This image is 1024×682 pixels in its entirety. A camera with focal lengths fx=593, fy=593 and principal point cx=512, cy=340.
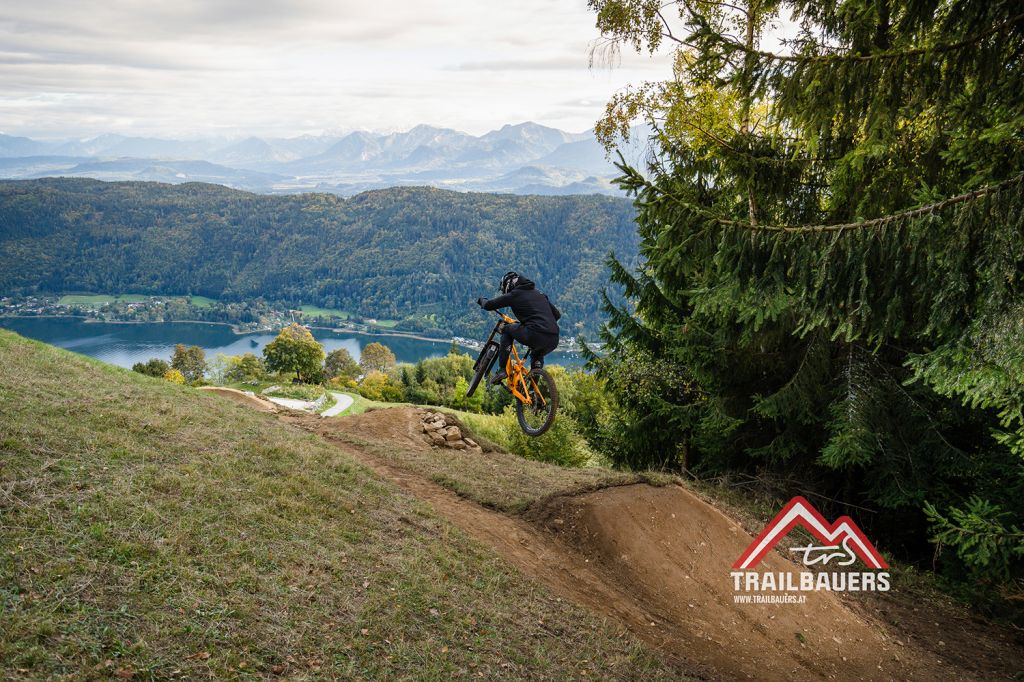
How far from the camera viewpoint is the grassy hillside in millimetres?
4758

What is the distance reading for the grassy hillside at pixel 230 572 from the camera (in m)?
4.76

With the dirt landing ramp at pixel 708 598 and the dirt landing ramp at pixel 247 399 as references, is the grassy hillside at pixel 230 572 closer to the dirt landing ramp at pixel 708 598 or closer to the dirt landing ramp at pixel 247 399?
the dirt landing ramp at pixel 708 598

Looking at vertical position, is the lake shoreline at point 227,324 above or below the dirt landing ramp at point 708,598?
below

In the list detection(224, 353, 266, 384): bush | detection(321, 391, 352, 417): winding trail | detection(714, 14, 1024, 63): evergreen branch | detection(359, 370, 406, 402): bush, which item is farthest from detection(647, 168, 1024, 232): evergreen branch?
detection(224, 353, 266, 384): bush

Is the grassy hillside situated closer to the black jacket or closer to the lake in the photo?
the black jacket

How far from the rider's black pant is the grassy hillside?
9.49 feet

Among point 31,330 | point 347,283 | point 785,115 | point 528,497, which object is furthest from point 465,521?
point 347,283

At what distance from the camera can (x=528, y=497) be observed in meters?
10.7

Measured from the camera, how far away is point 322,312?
176 m

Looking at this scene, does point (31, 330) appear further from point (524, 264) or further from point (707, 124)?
point (707, 124)

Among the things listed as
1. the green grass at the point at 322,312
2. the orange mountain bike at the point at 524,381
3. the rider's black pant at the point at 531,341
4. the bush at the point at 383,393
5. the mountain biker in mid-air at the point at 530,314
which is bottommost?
the green grass at the point at 322,312

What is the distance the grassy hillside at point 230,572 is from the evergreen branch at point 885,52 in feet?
19.9

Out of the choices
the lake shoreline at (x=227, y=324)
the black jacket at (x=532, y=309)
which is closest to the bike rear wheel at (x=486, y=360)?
the black jacket at (x=532, y=309)

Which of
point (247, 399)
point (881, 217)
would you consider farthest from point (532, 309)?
point (247, 399)
